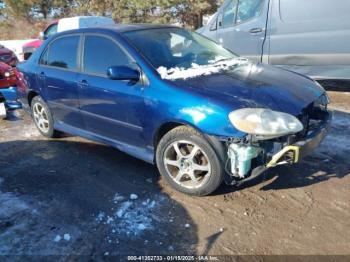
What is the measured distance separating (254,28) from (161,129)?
4.59 metres

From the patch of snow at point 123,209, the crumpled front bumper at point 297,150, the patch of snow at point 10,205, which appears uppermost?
the crumpled front bumper at point 297,150

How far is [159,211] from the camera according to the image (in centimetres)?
375

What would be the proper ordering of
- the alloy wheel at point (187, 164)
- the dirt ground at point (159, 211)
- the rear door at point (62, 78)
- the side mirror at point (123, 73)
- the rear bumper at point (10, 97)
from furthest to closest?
1. the rear bumper at point (10, 97)
2. the rear door at point (62, 78)
3. the side mirror at point (123, 73)
4. the alloy wheel at point (187, 164)
5. the dirt ground at point (159, 211)

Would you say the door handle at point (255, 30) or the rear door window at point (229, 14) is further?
the rear door window at point (229, 14)

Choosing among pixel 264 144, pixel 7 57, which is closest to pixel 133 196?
pixel 264 144

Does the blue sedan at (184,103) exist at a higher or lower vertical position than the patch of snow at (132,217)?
higher

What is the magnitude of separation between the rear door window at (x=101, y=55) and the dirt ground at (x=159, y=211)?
1121 mm

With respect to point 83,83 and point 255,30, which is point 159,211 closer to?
point 83,83

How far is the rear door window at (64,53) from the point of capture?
5082 millimetres

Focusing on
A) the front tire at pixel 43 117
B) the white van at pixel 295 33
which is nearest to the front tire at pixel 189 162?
the front tire at pixel 43 117

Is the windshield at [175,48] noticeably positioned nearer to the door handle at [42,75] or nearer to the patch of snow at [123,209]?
the patch of snow at [123,209]

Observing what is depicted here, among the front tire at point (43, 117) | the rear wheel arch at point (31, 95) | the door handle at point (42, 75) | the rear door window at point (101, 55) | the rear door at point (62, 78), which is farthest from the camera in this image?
the rear wheel arch at point (31, 95)

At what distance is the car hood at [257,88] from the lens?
3.63m

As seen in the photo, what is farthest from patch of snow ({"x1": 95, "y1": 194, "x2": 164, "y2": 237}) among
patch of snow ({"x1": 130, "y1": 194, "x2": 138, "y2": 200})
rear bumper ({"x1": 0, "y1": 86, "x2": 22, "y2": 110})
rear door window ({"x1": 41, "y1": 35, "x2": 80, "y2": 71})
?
rear bumper ({"x1": 0, "y1": 86, "x2": 22, "y2": 110})
